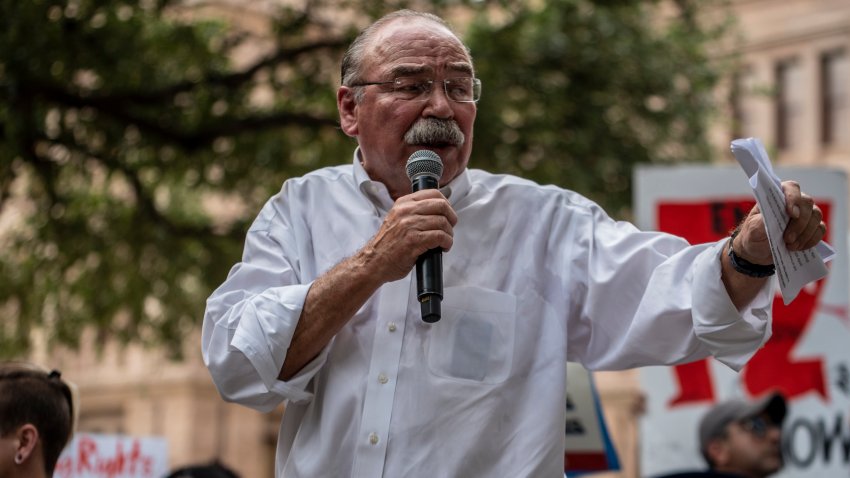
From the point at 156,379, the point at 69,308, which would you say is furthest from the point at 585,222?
the point at 156,379

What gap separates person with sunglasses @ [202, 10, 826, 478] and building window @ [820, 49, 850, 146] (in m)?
24.9

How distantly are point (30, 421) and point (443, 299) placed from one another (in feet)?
5.38

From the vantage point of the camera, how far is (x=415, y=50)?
11.5 ft

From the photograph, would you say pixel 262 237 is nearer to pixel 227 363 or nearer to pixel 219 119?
pixel 227 363

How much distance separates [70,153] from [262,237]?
27.3ft

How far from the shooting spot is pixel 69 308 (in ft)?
44.9

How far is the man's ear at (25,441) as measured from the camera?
4258 millimetres

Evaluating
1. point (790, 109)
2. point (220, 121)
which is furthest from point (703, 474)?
point (790, 109)

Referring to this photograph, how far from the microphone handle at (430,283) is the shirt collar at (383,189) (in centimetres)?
39

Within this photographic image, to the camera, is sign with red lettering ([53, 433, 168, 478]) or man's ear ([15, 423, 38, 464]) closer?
man's ear ([15, 423, 38, 464])

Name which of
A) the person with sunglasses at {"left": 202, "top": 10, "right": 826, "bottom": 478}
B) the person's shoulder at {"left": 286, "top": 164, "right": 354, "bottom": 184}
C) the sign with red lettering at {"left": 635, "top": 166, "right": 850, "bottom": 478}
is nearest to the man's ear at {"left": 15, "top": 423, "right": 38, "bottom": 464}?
the person with sunglasses at {"left": 202, "top": 10, "right": 826, "bottom": 478}

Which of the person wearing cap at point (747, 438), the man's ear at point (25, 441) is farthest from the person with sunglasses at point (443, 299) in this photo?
the person wearing cap at point (747, 438)

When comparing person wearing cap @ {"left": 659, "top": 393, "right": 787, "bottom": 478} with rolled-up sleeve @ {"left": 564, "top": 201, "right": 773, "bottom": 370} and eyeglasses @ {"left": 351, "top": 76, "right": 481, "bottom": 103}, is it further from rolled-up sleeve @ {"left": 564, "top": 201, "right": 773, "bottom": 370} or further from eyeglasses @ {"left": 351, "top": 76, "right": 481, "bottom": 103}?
eyeglasses @ {"left": 351, "top": 76, "right": 481, "bottom": 103}

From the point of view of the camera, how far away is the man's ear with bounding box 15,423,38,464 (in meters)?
4.26
